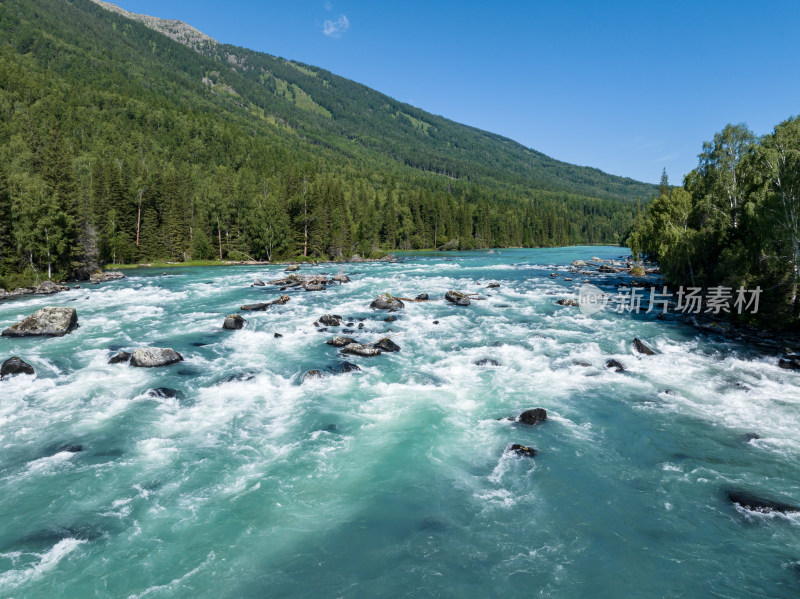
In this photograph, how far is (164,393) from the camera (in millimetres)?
17938

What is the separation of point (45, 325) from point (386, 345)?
24089 millimetres

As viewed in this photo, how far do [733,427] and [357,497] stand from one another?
14.6 metres

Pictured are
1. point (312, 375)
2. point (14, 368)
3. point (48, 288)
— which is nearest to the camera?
point (14, 368)

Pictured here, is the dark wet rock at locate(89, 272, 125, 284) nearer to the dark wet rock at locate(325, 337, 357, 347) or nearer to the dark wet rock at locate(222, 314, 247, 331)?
the dark wet rock at locate(222, 314, 247, 331)

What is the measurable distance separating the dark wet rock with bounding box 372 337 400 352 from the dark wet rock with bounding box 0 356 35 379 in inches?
707

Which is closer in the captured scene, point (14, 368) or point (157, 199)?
point (14, 368)

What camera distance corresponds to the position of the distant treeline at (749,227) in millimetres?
25484

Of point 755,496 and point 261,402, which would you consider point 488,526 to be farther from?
point 261,402

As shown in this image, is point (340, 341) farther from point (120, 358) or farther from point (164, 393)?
point (120, 358)

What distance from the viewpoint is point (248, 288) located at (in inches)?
1957

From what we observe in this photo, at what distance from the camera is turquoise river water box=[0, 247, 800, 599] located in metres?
8.90

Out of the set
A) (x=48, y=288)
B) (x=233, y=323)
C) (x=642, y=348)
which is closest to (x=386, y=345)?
(x=233, y=323)

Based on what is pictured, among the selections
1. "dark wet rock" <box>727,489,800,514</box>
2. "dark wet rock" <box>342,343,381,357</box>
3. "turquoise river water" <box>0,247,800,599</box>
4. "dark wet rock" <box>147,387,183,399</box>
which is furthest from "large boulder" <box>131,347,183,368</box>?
"dark wet rock" <box>727,489,800,514</box>

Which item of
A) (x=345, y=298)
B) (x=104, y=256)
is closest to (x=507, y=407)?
(x=345, y=298)
